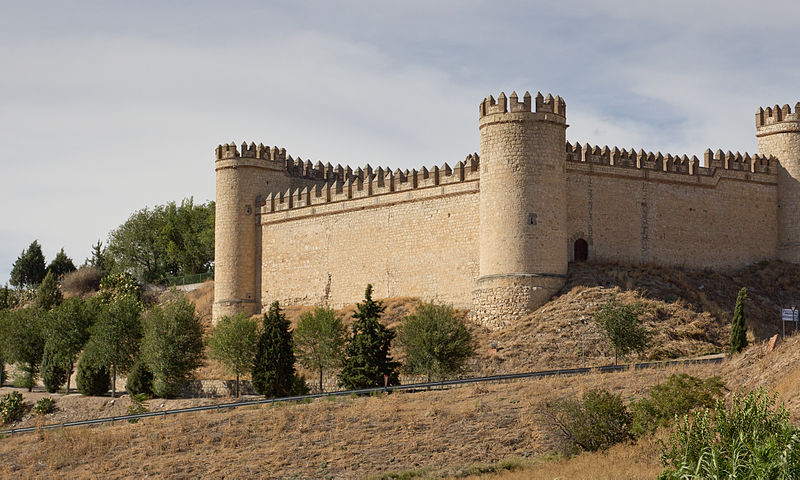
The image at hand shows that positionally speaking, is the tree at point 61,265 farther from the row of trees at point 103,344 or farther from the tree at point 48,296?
the row of trees at point 103,344

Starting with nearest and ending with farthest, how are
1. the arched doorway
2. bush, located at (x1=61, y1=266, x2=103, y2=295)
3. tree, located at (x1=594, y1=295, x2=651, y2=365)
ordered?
tree, located at (x1=594, y1=295, x2=651, y2=365) → the arched doorway → bush, located at (x1=61, y1=266, x2=103, y2=295)

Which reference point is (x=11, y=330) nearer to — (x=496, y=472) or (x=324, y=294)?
(x=324, y=294)

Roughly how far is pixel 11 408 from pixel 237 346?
940 centimetres

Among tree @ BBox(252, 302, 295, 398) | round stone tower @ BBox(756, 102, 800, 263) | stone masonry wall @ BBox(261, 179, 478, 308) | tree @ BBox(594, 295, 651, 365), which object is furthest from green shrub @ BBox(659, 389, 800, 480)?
round stone tower @ BBox(756, 102, 800, 263)

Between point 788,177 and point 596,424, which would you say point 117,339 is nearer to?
point 596,424

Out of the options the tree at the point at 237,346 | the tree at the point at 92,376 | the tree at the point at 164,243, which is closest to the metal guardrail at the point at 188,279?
the tree at the point at 164,243

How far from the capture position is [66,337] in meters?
47.8

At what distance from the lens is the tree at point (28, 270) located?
8300 centimetres

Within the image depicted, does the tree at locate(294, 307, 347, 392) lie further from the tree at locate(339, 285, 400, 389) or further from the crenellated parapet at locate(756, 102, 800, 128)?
the crenellated parapet at locate(756, 102, 800, 128)

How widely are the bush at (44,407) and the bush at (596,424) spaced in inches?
1001

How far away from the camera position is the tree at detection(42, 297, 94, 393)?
47094 millimetres

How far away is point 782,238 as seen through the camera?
156 ft

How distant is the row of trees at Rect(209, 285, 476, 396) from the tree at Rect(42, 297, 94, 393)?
839 cm

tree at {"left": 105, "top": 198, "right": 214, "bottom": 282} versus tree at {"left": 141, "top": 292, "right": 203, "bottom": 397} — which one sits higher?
tree at {"left": 105, "top": 198, "right": 214, "bottom": 282}
